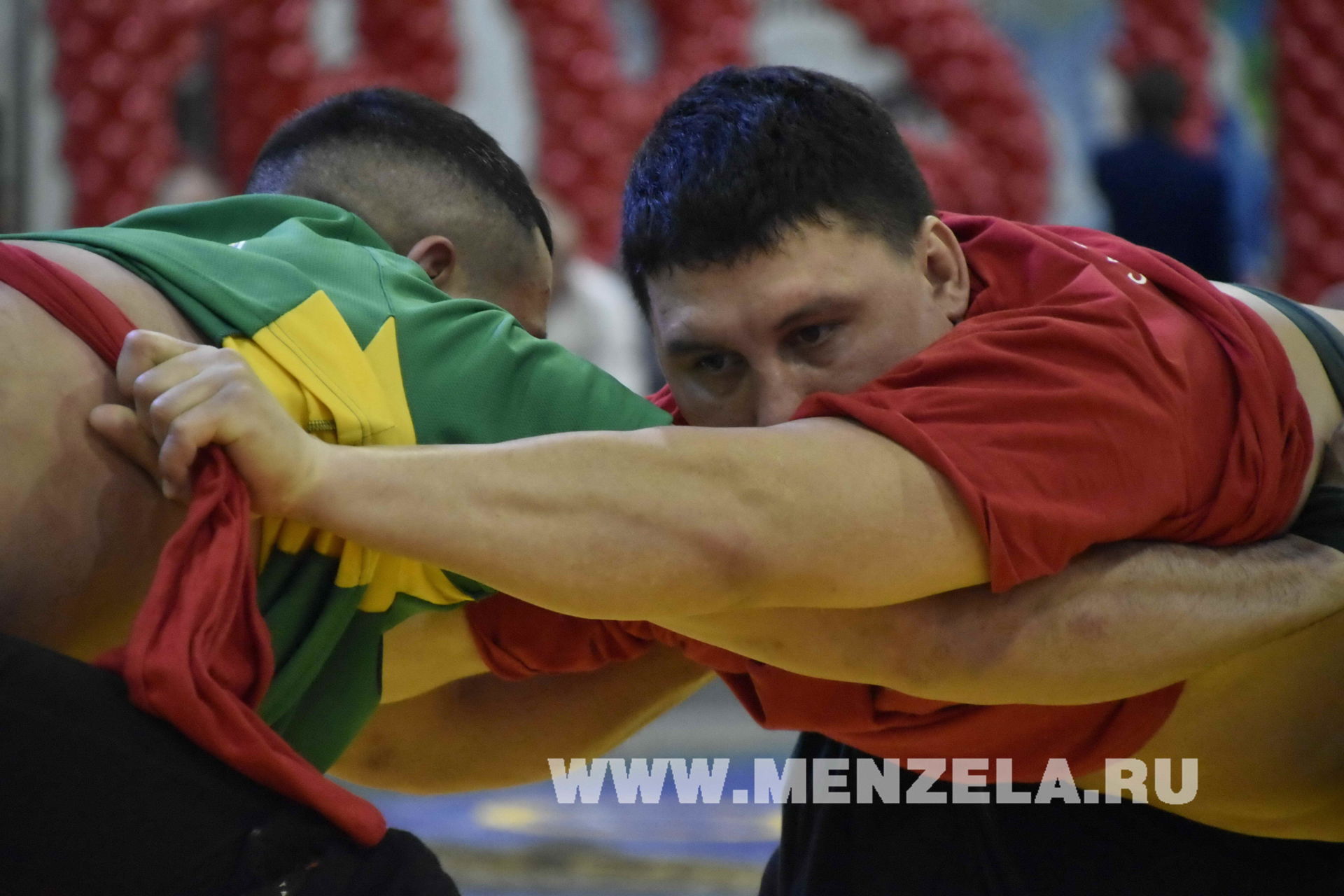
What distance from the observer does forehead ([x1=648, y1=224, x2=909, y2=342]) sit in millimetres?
1470

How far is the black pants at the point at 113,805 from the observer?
110 centimetres

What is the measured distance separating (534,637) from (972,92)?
5497 mm

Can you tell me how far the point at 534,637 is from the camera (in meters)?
1.73

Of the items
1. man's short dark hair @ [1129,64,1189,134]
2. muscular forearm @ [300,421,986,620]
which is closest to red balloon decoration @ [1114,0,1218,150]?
man's short dark hair @ [1129,64,1189,134]

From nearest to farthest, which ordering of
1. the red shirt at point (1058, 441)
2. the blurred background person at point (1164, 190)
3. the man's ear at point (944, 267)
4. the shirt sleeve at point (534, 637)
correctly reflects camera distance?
the red shirt at point (1058, 441), the man's ear at point (944, 267), the shirt sleeve at point (534, 637), the blurred background person at point (1164, 190)

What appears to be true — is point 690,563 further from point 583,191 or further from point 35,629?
point 583,191

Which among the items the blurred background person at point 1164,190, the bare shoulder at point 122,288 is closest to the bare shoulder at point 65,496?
the bare shoulder at point 122,288

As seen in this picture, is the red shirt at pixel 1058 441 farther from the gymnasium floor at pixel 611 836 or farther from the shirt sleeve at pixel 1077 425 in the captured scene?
the gymnasium floor at pixel 611 836

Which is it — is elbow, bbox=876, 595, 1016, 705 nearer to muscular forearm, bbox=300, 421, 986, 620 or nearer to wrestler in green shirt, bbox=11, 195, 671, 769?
muscular forearm, bbox=300, 421, 986, 620

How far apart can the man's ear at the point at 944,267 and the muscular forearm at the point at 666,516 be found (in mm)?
343

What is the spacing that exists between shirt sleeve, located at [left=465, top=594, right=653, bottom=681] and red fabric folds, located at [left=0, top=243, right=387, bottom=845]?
0.51 m

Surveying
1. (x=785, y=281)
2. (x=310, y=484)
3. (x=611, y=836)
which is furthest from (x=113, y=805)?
(x=611, y=836)

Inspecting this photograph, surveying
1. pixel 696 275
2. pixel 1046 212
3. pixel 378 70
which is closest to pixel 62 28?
pixel 378 70
